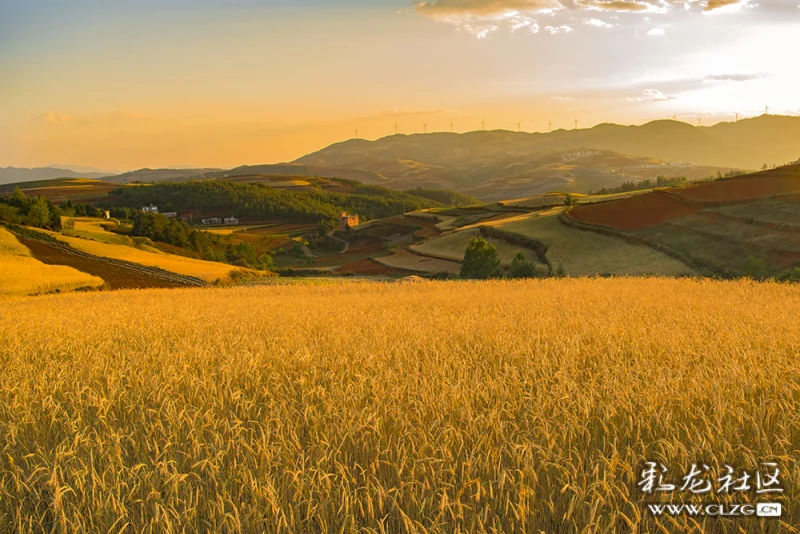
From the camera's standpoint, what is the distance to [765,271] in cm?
3366

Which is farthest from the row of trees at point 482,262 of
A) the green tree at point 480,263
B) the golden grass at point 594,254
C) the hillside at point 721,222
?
the hillside at point 721,222

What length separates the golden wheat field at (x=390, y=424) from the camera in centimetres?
292

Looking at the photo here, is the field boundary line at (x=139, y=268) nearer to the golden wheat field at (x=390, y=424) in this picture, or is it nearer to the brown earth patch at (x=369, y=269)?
the brown earth patch at (x=369, y=269)

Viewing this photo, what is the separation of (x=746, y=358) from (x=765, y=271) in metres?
34.8

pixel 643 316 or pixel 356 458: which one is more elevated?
pixel 356 458

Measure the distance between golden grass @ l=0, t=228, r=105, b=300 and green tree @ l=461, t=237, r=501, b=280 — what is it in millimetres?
29008

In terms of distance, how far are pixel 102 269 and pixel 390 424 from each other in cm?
4133

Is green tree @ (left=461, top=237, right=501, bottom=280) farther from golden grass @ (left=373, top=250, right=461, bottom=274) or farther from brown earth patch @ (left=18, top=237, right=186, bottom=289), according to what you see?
brown earth patch @ (left=18, top=237, right=186, bottom=289)

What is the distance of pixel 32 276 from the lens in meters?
30.2

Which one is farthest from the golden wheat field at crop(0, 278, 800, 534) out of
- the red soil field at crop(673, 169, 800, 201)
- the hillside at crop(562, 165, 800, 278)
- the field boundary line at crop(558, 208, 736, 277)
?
the red soil field at crop(673, 169, 800, 201)

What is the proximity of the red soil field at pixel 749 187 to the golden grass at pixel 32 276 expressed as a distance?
56.0m

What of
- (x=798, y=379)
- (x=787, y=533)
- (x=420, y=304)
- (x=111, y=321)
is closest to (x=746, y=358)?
(x=798, y=379)

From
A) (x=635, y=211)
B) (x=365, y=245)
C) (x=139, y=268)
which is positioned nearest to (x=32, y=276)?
(x=139, y=268)

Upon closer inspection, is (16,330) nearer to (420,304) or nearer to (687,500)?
(420,304)
